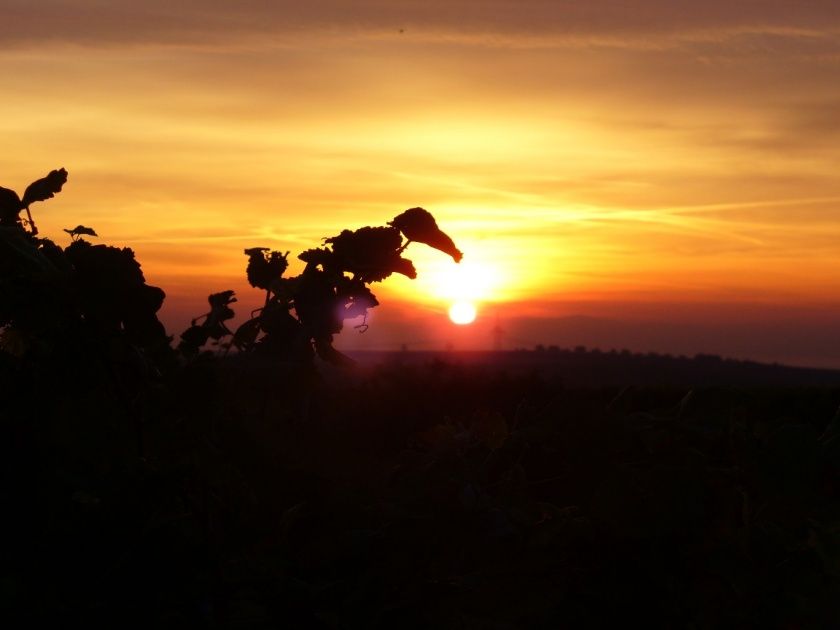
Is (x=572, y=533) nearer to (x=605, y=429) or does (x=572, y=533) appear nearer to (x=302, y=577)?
(x=605, y=429)

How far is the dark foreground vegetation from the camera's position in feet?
5.57

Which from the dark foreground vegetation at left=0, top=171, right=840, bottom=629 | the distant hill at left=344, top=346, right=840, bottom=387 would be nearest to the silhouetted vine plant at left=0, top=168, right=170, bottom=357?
the dark foreground vegetation at left=0, top=171, right=840, bottom=629

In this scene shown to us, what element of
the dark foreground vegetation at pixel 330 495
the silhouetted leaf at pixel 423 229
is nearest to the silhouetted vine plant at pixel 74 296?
the dark foreground vegetation at pixel 330 495

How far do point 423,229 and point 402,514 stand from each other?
0.54 metres

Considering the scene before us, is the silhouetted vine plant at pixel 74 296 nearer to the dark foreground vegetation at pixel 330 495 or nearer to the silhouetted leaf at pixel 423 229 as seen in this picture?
the dark foreground vegetation at pixel 330 495

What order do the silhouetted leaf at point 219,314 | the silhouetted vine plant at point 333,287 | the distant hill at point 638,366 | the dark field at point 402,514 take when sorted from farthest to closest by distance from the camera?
1. the distant hill at point 638,366
2. the silhouetted leaf at point 219,314
3. the silhouetted vine plant at point 333,287
4. the dark field at point 402,514

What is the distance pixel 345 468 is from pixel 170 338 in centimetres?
45

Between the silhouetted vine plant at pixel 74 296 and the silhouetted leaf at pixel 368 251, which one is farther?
the silhouetted leaf at pixel 368 251

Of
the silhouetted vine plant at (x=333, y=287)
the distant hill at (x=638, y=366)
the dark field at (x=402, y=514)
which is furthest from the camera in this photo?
the distant hill at (x=638, y=366)

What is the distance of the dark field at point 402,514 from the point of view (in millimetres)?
1689

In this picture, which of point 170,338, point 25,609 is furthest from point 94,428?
point 25,609

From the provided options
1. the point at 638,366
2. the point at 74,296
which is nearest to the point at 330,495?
the point at 74,296

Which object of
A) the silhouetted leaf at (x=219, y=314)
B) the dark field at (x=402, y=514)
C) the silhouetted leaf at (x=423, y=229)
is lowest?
the dark field at (x=402, y=514)

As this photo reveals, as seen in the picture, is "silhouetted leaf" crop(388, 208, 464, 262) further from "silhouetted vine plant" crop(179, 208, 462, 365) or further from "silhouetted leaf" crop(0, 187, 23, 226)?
"silhouetted leaf" crop(0, 187, 23, 226)
